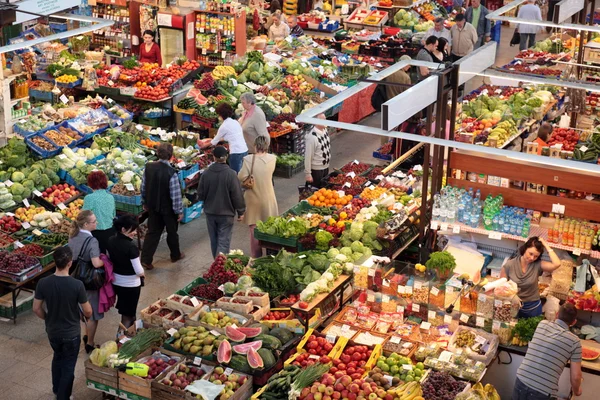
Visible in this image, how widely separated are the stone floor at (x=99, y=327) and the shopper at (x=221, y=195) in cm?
66

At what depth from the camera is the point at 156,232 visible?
10.1m

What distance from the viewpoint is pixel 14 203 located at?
10.3m

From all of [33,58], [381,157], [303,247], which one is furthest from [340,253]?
[33,58]

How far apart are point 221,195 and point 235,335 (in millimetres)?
2382

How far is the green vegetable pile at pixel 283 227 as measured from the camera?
9.49m

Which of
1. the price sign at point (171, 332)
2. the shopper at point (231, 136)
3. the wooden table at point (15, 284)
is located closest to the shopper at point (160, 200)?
the wooden table at point (15, 284)

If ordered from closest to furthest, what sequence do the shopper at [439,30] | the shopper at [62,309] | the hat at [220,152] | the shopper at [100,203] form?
the shopper at [62,309]
the shopper at [100,203]
the hat at [220,152]
the shopper at [439,30]

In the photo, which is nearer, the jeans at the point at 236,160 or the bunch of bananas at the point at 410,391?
the bunch of bananas at the point at 410,391

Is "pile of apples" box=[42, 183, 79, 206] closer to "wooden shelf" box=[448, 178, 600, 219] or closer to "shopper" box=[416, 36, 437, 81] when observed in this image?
"wooden shelf" box=[448, 178, 600, 219]

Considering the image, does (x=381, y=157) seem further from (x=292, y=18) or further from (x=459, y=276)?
(x=292, y=18)

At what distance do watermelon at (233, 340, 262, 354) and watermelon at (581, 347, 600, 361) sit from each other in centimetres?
265

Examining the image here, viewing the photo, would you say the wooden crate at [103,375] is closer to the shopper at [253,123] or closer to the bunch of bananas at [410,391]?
the bunch of bananas at [410,391]

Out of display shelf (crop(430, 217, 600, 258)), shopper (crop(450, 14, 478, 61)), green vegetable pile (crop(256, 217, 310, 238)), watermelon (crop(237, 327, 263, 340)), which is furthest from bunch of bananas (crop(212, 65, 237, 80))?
watermelon (crop(237, 327, 263, 340))

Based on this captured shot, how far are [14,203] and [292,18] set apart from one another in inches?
378
